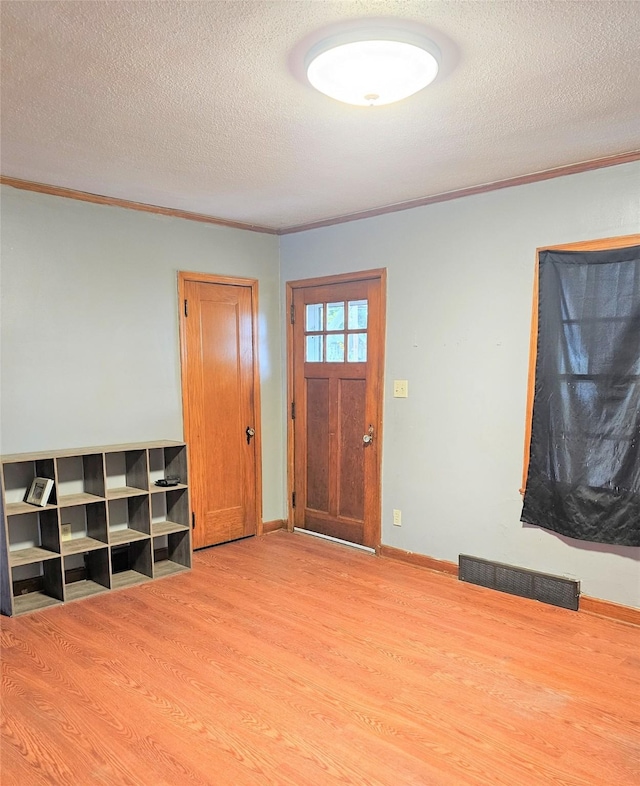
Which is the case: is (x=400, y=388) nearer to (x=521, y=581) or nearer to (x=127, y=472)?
(x=521, y=581)

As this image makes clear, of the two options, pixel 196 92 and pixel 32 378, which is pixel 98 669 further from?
pixel 196 92

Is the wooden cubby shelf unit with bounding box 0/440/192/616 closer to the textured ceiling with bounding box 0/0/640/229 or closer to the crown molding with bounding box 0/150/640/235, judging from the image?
the crown molding with bounding box 0/150/640/235

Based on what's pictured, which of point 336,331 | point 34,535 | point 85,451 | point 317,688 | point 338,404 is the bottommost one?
point 317,688

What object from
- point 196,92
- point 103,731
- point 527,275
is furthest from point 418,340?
point 103,731

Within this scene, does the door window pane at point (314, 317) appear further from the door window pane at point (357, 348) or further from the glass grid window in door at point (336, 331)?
the door window pane at point (357, 348)

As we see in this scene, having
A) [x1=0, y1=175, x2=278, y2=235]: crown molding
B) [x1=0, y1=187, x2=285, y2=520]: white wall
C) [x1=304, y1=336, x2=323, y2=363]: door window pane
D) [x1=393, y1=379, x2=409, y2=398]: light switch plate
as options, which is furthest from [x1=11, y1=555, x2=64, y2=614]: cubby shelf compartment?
[x1=393, y1=379, x2=409, y2=398]: light switch plate

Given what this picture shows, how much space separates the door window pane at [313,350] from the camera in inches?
175

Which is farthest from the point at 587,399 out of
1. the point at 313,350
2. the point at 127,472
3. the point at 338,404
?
the point at 127,472

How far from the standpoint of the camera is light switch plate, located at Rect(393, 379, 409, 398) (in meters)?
3.90

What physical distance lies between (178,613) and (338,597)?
0.95 metres

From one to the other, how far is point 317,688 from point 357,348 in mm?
2405

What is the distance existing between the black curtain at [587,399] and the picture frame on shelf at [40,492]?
281 centimetres

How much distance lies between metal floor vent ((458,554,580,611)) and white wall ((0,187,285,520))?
2228 mm

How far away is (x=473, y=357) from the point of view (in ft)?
11.6
